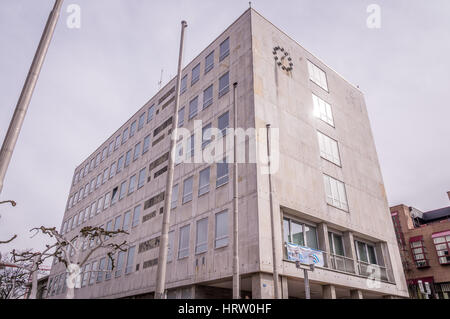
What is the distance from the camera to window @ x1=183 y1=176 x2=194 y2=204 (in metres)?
25.7

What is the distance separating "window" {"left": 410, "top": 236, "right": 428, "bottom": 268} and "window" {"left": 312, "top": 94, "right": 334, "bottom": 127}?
3375 centimetres

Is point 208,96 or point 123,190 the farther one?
point 123,190

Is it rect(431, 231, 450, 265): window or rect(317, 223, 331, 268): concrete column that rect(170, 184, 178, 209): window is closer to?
rect(317, 223, 331, 268): concrete column

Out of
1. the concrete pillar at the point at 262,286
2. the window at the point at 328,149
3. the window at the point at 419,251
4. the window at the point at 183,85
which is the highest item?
the window at the point at 183,85

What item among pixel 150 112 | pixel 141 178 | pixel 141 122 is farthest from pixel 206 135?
pixel 141 122

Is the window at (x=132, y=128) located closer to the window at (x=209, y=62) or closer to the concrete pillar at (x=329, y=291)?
the window at (x=209, y=62)

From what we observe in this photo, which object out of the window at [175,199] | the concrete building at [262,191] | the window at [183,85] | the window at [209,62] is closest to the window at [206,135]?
the concrete building at [262,191]

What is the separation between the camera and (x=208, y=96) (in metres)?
28.6

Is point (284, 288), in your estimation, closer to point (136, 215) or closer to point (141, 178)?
point (136, 215)

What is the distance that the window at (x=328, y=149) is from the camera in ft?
89.9

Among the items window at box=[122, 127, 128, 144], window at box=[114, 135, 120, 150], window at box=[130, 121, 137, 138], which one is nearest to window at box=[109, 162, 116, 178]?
window at box=[114, 135, 120, 150]

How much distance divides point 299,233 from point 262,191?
15.0 ft

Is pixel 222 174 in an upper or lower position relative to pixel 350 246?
upper

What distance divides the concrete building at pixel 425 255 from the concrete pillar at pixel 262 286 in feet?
121
